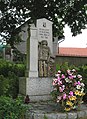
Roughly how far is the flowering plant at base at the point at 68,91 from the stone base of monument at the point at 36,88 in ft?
4.86

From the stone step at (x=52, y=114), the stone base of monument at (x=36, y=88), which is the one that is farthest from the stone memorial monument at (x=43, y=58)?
the stone step at (x=52, y=114)

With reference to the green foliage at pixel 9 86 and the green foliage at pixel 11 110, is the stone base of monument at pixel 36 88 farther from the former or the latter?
the green foliage at pixel 11 110

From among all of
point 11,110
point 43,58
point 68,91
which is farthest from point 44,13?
point 11,110

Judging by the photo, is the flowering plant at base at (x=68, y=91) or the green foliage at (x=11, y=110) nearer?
the green foliage at (x=11, y=110)

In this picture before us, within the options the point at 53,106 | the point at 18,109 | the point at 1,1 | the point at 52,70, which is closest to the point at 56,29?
the point at 1,1

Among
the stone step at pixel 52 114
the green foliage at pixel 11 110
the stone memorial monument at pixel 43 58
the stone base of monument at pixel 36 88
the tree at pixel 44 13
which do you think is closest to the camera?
the green foliage at pixel 11 110

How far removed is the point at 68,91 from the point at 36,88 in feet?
5.78

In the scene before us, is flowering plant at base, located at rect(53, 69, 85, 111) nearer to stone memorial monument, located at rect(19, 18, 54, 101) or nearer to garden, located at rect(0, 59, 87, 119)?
garden, located at rect(0, 59, 87, 119)

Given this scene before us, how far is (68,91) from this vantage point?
645cm

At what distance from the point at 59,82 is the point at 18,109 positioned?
1311mm

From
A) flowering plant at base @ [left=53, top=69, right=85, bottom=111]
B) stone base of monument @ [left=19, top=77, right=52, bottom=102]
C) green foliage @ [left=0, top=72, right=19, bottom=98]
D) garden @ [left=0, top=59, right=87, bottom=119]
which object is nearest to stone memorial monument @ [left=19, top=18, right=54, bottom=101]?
stone base of monument @ [left=19, top=77, right=52, bottom=102]

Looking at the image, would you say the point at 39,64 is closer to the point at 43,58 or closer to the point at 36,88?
the point at 43,58

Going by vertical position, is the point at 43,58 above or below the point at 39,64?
above

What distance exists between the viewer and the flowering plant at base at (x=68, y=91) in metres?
6.35
